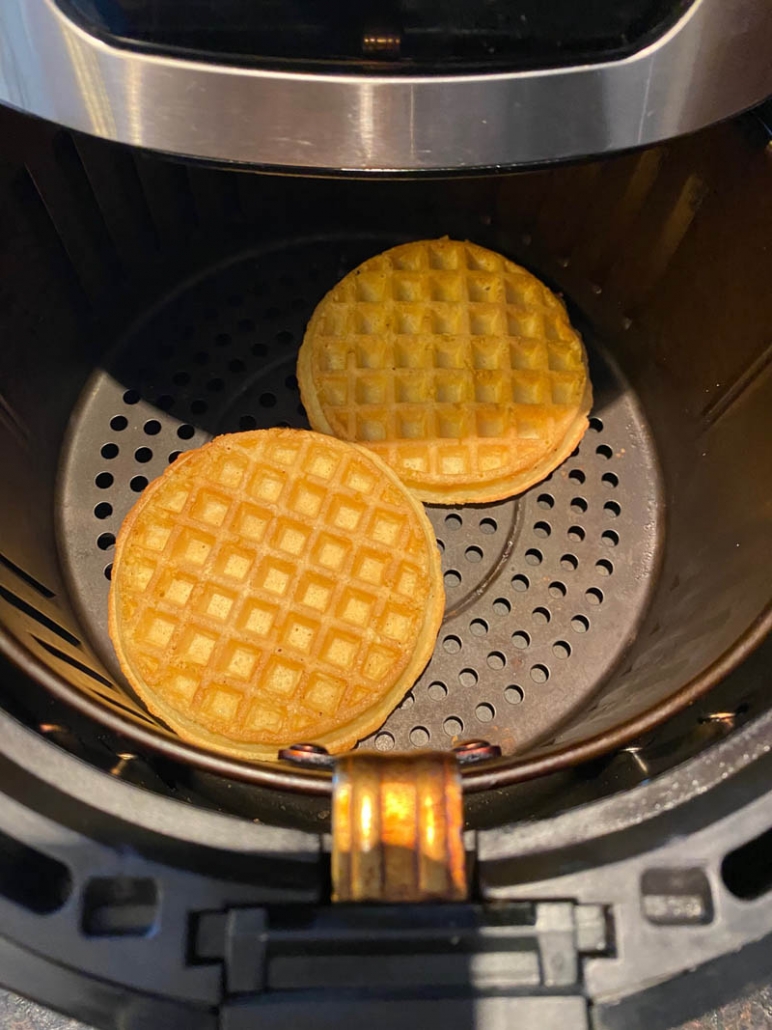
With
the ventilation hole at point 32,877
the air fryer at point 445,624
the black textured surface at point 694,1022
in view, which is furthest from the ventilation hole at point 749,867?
the ventilation hole at point 32,877

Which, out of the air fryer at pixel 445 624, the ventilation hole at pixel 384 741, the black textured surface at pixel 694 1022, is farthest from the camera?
the ventilation hole at pixel 384 741

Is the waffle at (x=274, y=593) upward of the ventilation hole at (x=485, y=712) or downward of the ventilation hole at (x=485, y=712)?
upward

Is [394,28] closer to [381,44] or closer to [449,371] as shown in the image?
[381,44]

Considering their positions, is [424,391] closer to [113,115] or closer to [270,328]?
[270,328]

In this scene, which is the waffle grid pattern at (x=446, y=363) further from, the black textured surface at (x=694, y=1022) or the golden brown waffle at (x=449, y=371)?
the black textured surface at (x=694, y=1022)

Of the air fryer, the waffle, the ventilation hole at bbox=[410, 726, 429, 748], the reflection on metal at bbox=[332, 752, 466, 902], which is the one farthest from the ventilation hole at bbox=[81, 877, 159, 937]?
the ventilation hole at bbox=[410, 726, 429, 748]

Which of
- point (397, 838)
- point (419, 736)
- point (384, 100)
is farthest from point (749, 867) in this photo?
point (384, 100)

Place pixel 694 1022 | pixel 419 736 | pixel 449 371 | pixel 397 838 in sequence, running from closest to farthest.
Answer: pixel 397 838 → pixel 694 1022 → pixel 419 736 → pixel 449 371

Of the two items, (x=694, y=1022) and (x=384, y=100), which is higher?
(x=384, y=100)
